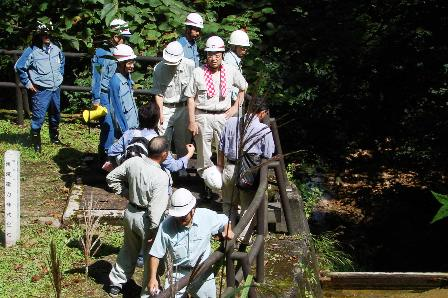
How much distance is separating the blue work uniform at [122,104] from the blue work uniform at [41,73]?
7.71 ft

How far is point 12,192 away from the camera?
8703 mm

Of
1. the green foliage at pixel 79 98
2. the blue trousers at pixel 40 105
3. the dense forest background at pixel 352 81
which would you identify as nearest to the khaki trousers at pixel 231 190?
the blue trousers at pixel 40 105

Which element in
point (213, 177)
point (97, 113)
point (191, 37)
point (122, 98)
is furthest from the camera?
point (191, 37)

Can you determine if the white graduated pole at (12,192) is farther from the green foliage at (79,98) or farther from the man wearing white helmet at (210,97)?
the green foliage at (79,98)

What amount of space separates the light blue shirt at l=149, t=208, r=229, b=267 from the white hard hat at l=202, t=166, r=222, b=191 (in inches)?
101

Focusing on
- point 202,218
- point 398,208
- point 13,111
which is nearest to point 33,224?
point 202,218

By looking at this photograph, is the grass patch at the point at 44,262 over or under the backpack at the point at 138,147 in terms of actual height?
under

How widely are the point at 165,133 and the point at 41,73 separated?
95.6 inches

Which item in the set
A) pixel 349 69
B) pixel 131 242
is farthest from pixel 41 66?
pixel 349 69

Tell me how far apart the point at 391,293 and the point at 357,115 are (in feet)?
24.4

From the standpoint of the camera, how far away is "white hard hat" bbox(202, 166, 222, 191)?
9031mm

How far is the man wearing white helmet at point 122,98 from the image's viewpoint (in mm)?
9516

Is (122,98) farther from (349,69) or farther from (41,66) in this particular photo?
(349,69)

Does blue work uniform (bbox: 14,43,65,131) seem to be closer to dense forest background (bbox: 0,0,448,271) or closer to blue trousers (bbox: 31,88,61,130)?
blue trousers (bbox: 31,88,61,130)
